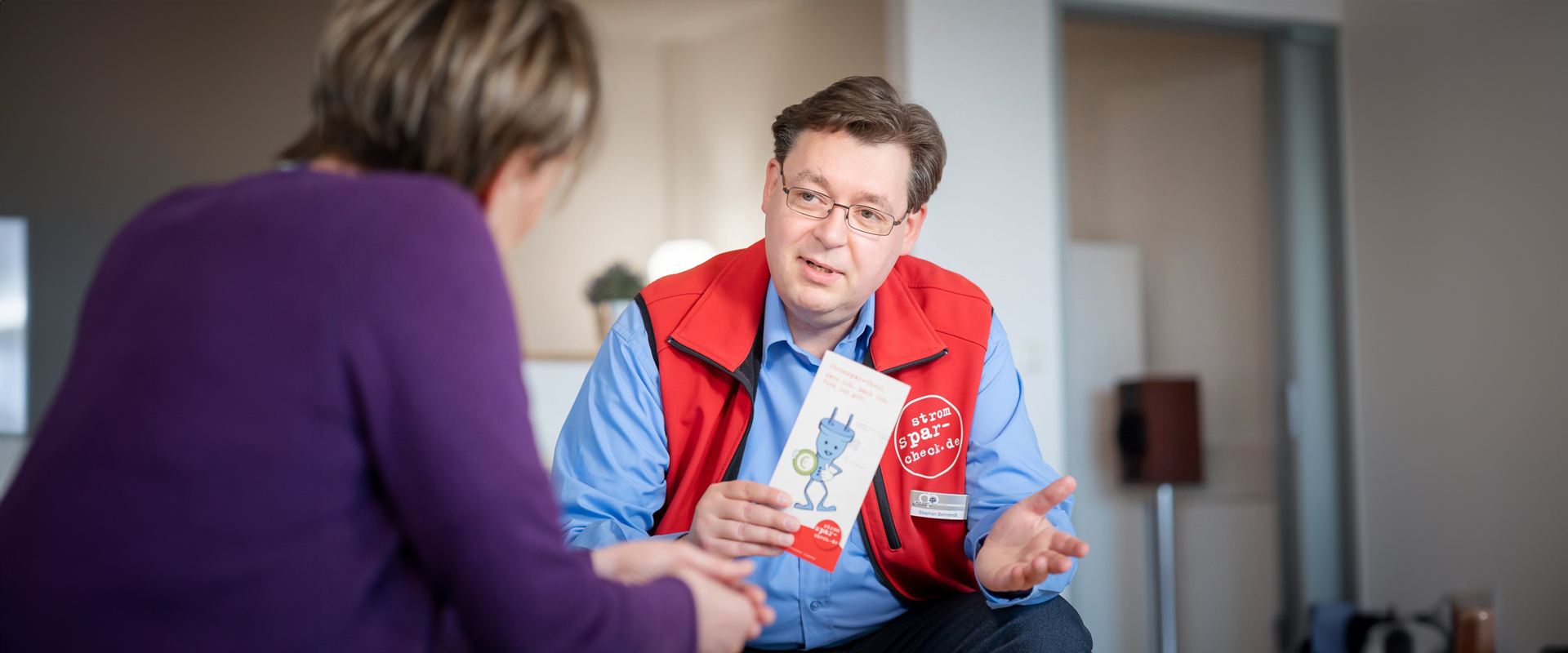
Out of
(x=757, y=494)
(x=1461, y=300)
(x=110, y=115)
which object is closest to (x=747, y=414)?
(x=757, y=494)

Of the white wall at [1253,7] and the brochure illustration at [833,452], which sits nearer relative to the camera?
the brochure illustration at [833,452]

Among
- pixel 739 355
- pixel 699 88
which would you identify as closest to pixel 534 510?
pixel 739 355

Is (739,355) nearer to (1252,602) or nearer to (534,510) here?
(534,510)

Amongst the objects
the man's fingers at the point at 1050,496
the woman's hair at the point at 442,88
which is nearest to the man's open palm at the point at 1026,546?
the man's fingers at the point at 1050,496

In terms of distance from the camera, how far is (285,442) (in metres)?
0.66

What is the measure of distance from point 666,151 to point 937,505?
13.2 feet

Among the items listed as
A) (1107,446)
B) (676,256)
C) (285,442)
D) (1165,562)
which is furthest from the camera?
(676,256)

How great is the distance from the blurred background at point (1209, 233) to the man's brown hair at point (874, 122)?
5.44 feet

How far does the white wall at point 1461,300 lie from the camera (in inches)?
122

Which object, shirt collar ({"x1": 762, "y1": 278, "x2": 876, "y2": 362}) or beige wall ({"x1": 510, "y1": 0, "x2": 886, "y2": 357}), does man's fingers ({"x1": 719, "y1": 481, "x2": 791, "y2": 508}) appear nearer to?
shirt collar ({"x1": 762, "y1": 278, "x2": 876, "y2": 362})

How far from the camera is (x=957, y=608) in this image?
4.74 ft

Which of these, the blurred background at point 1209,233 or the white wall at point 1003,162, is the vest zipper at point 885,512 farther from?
the white wall at point 1003,162

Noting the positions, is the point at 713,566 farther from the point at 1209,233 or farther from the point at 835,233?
the point at 1209,233

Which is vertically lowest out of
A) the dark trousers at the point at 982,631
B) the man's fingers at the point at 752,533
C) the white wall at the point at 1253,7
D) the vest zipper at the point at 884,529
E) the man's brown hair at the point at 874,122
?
the dark trousers at the point at 982,631
